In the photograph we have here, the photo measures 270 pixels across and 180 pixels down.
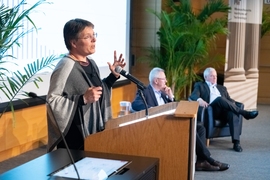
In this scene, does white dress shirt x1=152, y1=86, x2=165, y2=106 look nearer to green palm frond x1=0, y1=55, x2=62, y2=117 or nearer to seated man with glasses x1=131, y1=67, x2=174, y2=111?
seated man with glasses x1=131, y1=67, x2=174, y2=111

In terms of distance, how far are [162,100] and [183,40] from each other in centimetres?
297

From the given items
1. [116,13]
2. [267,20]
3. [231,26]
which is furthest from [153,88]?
[267,20]

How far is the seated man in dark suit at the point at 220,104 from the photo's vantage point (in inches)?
242

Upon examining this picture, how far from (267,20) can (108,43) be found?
5.01m

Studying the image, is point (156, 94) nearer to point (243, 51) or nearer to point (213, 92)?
point (213, 92)

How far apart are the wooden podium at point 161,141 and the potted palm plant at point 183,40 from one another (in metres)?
4.80

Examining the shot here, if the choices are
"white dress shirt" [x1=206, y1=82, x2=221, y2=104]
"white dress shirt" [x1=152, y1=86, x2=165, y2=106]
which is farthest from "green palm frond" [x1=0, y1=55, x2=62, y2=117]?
"white dress shirt" [x1=206, y1=82, x2=221, y2=104]

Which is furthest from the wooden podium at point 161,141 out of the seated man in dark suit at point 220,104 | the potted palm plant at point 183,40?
the potted palm plant at point 183,40

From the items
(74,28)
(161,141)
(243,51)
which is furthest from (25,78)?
(243,51)

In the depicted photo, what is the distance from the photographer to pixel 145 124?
281cm

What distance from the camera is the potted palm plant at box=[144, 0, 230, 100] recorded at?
7641 millimetres

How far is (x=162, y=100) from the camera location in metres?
4.92

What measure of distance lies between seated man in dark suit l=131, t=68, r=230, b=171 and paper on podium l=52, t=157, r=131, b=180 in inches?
92.2

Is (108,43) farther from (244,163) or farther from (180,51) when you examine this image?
(244,163)
